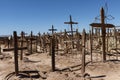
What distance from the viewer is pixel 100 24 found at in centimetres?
1571

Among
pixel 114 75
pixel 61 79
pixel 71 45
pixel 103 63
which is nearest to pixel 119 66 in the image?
pixel 103 63

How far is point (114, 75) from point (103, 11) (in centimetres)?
546

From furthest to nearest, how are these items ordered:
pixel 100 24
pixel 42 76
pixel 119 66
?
1. pixel 100 24
2. pixel 119 66
3. pixel 42 76

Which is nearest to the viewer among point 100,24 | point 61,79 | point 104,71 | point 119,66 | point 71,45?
point 61,79

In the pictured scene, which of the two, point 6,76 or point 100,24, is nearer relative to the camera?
point 6,76

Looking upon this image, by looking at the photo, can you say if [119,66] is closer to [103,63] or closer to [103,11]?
[103,63]

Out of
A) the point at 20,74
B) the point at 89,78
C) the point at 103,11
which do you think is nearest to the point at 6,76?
the point at 20,74

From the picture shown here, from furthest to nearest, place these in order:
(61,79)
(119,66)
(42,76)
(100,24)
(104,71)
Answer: (100,24), (119,66), (104,71), (42,76), (61,79)

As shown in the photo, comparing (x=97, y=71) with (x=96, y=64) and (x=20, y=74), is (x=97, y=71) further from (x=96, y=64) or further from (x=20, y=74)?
(x=20, y=74)

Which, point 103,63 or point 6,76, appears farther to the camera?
point 103,63

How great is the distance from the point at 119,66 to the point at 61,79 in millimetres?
4776

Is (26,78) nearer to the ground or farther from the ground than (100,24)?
nearer to the ground

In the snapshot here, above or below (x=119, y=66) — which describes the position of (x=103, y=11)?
above

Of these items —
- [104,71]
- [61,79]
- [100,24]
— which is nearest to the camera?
[61,79]
